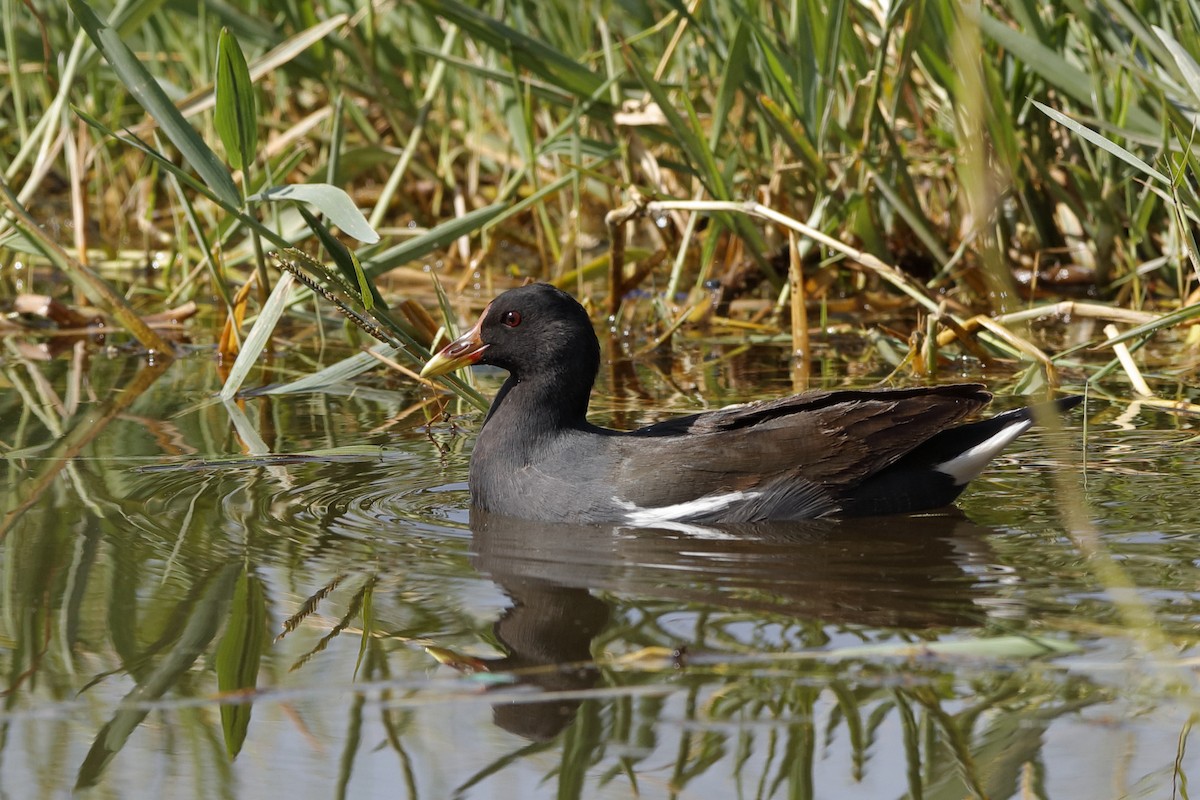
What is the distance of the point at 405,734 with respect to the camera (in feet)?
7.66

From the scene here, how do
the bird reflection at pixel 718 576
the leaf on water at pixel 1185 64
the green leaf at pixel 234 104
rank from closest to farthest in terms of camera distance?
the bird reflection at pixel 718 576 → the leaf on water at pixel 1185 64 → the green leaf at pixel 234 104

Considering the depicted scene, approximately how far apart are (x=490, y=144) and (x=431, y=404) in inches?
95.2

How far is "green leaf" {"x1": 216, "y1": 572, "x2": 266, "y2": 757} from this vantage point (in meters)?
2.40

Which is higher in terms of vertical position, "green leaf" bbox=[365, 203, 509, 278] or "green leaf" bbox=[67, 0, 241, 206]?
"green leaf" bbox=[67, 0, 241, 206]

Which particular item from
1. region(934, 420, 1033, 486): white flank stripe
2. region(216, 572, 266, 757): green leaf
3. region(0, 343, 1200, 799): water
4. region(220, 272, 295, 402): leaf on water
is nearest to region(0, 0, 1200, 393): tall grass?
region(220, 272, 295, 402): leaf on water

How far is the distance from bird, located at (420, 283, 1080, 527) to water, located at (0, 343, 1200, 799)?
8 cm

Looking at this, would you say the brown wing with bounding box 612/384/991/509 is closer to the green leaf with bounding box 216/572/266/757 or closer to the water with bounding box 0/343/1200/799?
the water with bounding box 0/343/1200/799

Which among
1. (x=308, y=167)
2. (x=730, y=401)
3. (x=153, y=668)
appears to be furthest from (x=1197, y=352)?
(x=308, y=167)

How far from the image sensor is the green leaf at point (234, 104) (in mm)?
4156

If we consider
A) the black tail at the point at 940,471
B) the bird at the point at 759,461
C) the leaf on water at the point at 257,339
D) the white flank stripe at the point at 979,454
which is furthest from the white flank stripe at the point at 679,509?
the leaf on water at the point at 257,339

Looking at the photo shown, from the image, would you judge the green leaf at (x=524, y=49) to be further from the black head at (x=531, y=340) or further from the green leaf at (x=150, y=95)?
the black head at (x=531, y=340)

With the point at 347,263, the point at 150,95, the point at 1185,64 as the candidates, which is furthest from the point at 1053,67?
the point at 150,95

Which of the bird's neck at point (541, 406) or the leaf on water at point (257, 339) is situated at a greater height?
the leaf on water at point (257, 339)

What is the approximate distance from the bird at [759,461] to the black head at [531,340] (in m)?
0.16
